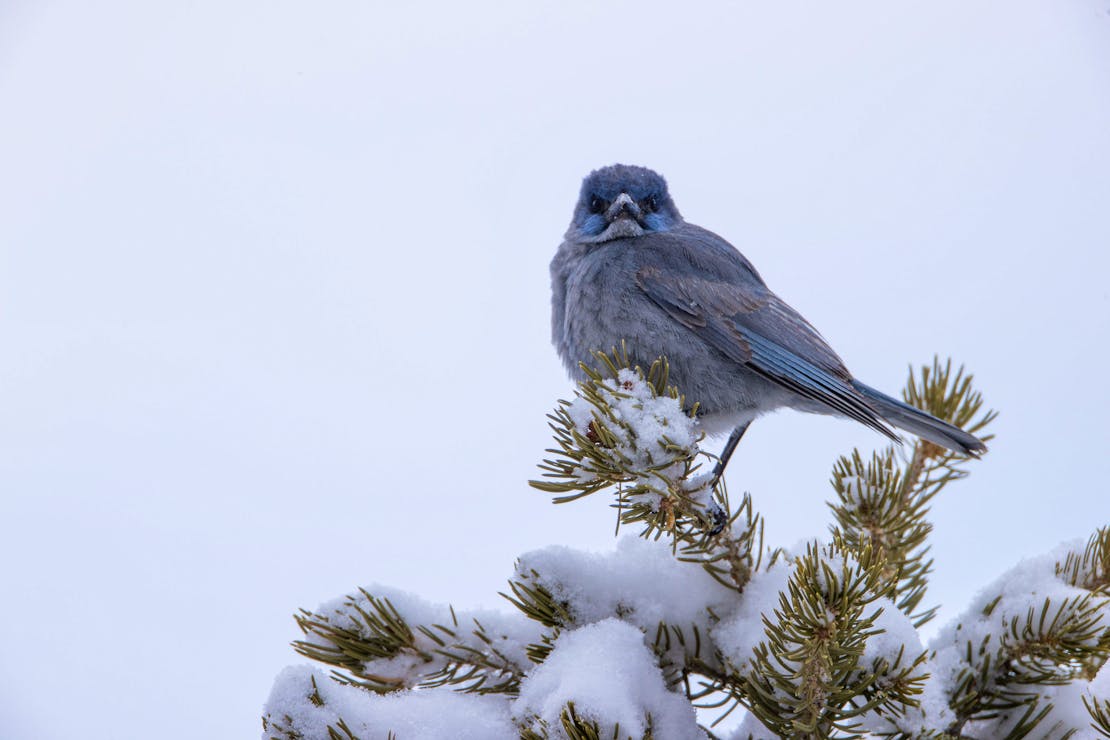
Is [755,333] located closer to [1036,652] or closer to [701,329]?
[701,329]

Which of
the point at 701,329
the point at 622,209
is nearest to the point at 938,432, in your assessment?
Result: the point at 701,329

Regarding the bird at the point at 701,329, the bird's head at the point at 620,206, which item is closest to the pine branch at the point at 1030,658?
the bird at the point at 701,329

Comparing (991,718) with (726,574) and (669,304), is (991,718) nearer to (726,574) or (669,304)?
(726,574)

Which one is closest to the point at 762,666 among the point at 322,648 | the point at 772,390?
the point at 322,648

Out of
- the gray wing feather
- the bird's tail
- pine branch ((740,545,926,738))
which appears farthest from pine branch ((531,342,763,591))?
the gray wing feather

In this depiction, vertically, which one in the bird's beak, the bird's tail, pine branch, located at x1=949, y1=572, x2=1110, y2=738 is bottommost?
pine branch, located at x1=949, y1=572, x2=1110, y2=738

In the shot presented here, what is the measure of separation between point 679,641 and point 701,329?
1856mm

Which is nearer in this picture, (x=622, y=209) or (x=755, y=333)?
(x=755, y=333)

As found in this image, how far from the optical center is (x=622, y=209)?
445 cm

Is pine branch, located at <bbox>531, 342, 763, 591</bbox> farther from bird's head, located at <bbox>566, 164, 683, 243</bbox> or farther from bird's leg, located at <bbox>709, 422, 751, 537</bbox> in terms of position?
bird's head, located at <bbox>566, 164, 683, 243</bbox>

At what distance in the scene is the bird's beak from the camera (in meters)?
4.44

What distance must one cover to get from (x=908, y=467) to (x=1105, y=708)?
1118 mm

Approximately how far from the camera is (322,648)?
2.32m

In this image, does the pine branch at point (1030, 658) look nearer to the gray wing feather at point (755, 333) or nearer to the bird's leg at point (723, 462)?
the bird's leg at point (723, 462)
